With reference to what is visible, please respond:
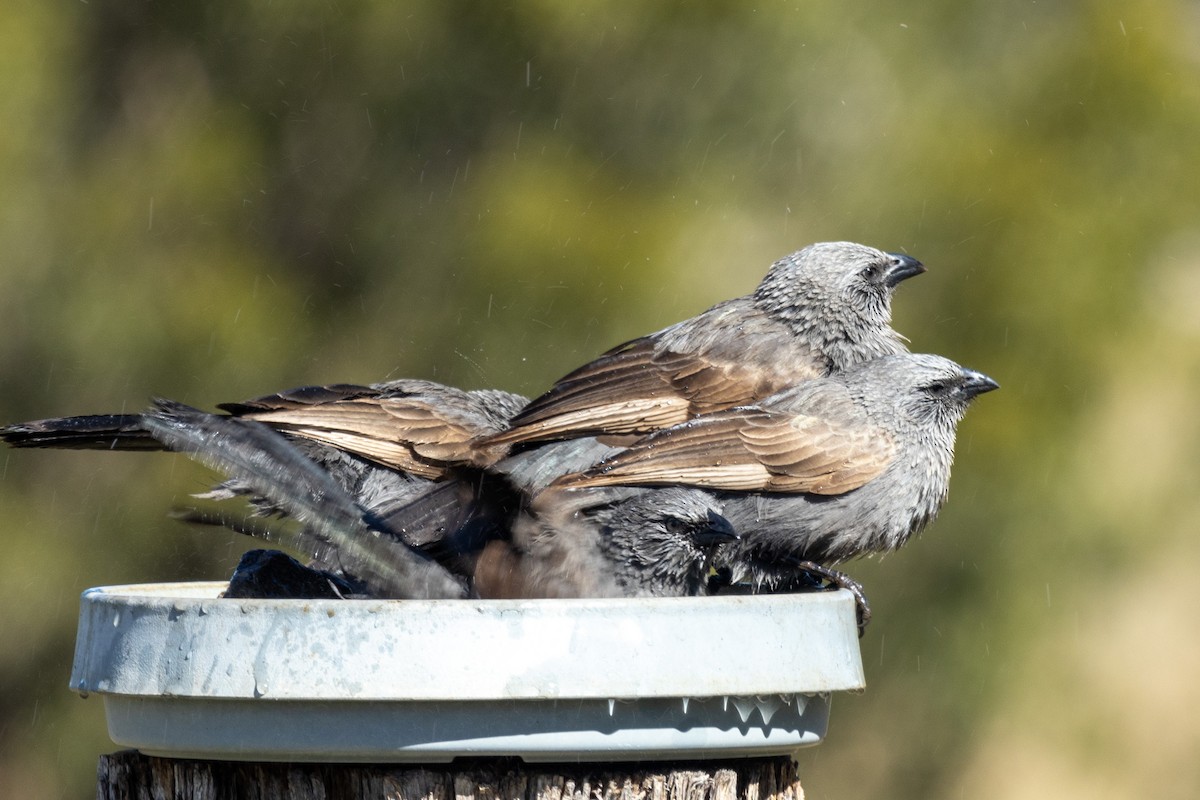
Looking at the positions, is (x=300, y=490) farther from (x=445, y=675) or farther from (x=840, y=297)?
(x=840, y=297)

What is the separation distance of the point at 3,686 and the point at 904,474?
4922mm

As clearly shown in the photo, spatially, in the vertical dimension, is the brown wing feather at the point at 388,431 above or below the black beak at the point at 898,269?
below

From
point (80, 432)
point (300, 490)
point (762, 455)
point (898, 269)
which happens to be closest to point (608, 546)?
point (762, 455)

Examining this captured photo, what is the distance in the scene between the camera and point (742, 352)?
15.4ft

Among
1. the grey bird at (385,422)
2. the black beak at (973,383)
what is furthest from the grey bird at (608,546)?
the black beak at (973,383)

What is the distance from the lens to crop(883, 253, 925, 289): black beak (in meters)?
4.97

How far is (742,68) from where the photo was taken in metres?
7.47

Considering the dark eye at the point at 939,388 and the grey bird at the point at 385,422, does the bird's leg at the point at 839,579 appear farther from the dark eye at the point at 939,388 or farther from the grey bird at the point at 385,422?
the grey bird at the point at 385,422

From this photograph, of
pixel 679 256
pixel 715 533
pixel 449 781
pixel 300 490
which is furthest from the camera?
pixel 679 256

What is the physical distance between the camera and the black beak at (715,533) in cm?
367

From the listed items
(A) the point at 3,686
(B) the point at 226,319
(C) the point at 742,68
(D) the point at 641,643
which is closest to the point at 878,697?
(C) the point at 742,68

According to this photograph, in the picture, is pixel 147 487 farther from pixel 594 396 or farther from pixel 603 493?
pixel 603 493

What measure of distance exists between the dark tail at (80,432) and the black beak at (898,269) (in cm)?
245

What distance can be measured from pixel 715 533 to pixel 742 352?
1141mm
